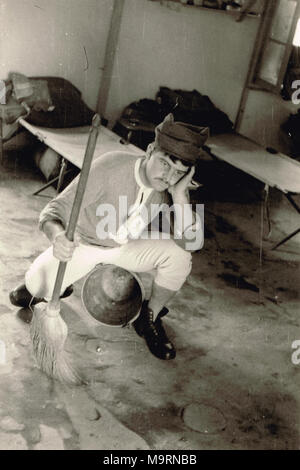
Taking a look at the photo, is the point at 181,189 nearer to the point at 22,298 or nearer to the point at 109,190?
the point at 109,190

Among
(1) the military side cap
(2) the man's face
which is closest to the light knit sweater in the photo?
(2) the man's face

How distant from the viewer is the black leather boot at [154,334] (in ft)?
13.1

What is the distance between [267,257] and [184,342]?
2.03 meters

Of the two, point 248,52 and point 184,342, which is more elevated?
point 248,52

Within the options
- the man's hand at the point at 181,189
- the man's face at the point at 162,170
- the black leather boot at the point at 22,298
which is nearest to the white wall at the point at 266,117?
the man's hand at the point at 181,189

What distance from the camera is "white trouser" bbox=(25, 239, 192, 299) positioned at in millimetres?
3842

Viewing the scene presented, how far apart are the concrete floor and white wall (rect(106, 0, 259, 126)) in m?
2.73

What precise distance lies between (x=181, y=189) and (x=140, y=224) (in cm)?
37

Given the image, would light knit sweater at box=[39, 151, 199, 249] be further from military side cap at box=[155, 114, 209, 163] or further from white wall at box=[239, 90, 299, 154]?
white wall at box=[239, 90, 299, 154]

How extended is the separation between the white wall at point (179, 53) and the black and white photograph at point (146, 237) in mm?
19

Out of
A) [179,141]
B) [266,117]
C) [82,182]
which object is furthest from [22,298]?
[266,117]
